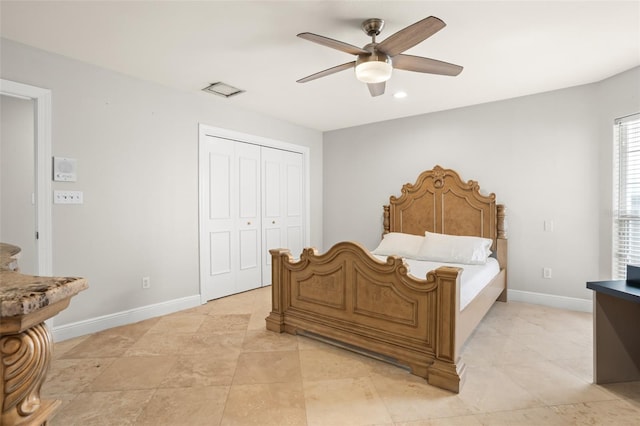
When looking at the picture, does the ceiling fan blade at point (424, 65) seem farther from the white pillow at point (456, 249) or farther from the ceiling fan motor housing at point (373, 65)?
the white pillow at point (456, 249)

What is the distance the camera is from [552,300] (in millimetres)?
3684

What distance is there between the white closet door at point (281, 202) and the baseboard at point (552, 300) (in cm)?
309

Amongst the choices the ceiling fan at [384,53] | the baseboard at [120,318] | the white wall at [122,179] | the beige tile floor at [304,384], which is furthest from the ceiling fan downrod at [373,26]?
the baseboard at [120,318]

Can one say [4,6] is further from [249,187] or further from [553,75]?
[553,75]

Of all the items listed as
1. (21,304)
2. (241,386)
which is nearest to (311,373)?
(241,386)

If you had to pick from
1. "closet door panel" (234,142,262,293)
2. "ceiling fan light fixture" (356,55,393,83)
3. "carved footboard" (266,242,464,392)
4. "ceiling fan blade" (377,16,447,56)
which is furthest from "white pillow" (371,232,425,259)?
"ceiling fan blade" (377,16,447,56)

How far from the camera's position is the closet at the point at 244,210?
395 centimetres

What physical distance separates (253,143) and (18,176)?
8.11 feet

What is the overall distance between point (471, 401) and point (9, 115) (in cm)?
415

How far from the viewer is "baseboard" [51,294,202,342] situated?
2809 millimetres

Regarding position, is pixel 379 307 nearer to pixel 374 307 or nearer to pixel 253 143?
pixel 374 307

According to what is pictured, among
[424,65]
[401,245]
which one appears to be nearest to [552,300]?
[401,245]

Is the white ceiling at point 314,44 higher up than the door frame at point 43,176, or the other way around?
the white ceiling at point 314,44

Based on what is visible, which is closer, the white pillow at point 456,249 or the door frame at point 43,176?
the door frame at point 43,176
